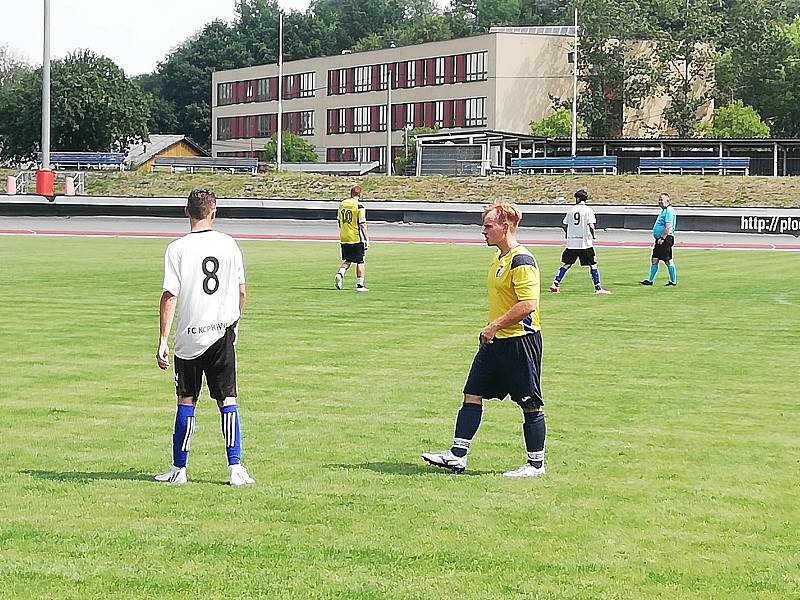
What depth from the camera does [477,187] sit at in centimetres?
5756

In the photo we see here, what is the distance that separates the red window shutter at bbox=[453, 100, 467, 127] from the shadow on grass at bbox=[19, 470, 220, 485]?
9620 centimetres

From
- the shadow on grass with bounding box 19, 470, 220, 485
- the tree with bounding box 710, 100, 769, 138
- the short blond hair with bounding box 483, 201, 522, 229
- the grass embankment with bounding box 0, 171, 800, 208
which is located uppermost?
the tree with bounding box 710, 100, 769, 138

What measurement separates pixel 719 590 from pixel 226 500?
3004 millimetres

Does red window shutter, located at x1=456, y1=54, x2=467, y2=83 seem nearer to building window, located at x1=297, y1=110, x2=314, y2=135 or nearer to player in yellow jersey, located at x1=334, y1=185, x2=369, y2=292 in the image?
building window, located at x1=297, y1=110, x2=314, y2=135

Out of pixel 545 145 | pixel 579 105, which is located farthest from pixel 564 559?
pixel 579 105

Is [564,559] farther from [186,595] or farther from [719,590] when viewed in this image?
[186,595]

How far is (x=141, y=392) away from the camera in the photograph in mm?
11844

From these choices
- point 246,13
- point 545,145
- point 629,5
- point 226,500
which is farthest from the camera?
point 246,13

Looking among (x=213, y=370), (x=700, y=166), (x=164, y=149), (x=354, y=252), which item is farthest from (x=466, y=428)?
(x=164, y=149)

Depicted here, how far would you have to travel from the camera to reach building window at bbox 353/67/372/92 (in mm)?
113250

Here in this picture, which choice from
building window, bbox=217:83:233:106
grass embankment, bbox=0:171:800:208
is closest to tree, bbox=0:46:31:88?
building window, bbox=217:83:233:106

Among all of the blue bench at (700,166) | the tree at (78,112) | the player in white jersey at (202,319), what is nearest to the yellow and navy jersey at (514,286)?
the player in white jersey at (202,319)

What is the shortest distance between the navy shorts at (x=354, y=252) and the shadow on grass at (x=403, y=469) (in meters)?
14.3

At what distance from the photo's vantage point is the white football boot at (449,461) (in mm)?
8516
